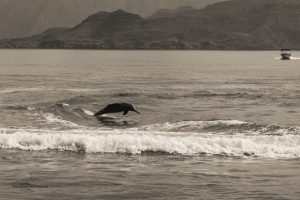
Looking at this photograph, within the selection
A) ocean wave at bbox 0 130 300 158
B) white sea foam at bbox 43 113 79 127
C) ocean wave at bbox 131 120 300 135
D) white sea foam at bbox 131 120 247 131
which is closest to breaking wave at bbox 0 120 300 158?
ocean wave at bbox 0 130 300 158

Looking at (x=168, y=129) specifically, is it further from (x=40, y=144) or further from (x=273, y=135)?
(x=40, y=144)

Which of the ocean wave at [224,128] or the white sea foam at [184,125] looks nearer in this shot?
the ocean wave at [224,128]

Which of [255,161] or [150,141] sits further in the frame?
[150,141]

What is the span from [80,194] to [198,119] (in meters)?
17.2

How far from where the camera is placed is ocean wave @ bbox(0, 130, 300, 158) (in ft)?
71.1

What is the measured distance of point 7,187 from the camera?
15945 mm

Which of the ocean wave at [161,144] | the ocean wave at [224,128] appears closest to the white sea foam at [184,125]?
the ocean wave at [224,128]

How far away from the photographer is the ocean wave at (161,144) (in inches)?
853

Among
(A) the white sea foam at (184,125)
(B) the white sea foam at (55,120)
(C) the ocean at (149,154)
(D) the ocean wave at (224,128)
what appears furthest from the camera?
(B) the white sea foam at (55,120)

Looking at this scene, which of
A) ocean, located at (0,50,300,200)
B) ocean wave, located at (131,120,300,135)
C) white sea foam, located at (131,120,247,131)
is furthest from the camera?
white sea foam, located at (131,120,247,131)

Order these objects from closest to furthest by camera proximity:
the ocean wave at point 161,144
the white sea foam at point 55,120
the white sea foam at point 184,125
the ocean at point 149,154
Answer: the ocean at point 149,154 → the ocean wave at point 161,144 → the white sea foam at point 184,125 → the white sea foam at point 55,120

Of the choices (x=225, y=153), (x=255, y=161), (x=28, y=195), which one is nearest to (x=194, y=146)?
(x=225, y=153)

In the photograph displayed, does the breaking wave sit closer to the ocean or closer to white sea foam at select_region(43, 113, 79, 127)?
the ocean

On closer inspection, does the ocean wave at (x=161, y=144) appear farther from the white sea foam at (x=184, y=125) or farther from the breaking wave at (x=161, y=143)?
the white sea foam at (x=184, y=125)
